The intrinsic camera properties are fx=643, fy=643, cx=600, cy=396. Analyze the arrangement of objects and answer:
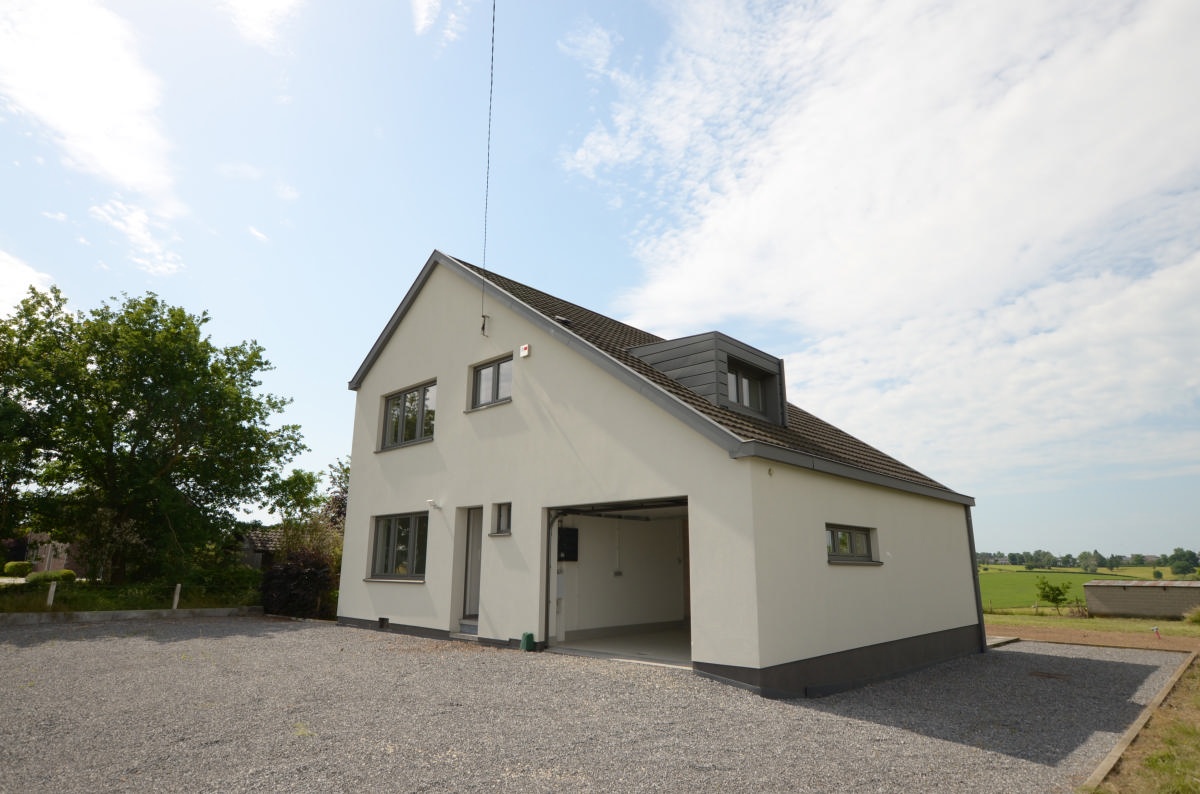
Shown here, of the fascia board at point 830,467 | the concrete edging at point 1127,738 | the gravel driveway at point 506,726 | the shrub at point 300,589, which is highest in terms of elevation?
the fascia board at point 830,467

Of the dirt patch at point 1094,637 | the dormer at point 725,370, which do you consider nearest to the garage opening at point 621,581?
the dormer at point 725,370

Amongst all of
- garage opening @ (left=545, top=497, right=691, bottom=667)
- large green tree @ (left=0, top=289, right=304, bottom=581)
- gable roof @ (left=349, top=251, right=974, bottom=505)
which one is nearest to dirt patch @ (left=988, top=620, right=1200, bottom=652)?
gable roof @ (left=349, top=251, right=974, bottom=505)

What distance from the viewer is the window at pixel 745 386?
11.7m

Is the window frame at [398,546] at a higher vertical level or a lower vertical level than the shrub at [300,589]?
higher

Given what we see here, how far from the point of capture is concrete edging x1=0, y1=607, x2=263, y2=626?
14.9m

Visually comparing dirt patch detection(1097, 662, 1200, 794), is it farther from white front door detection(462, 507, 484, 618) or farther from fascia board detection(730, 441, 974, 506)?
white front door detection(462, 507, 484, 618)

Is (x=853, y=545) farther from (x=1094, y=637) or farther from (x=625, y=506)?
(x=1094, y=637)

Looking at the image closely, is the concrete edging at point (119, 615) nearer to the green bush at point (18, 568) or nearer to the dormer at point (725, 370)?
the dormer at point (725, 370)

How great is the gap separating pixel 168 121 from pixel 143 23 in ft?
3.87

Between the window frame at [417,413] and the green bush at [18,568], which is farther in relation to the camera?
the green bush at [18,568]

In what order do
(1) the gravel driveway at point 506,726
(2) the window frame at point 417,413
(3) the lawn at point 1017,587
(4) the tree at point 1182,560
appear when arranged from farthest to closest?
1. (4) the tree at point 1182,560
2. (3) the lawn at point 1017,587
3. (2) the window frame at point 417,413
4. (1) the gravel driveway at point 506,726

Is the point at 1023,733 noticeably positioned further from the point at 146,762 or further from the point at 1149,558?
the point at 1149,558

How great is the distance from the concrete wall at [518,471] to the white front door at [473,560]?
0.31m

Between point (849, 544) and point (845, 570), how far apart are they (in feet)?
2.46
